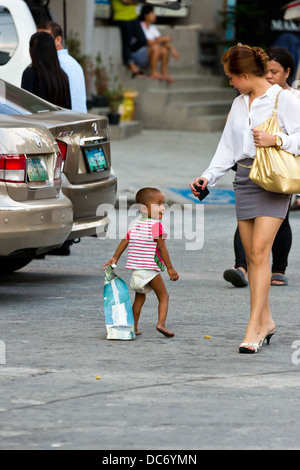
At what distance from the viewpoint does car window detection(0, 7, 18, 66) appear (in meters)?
10.7

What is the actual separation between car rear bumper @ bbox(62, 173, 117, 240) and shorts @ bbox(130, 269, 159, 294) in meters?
1.75

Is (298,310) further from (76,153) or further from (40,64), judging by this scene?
(40,64)

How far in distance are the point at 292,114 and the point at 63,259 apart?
4.01m

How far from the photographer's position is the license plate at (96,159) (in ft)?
27.9

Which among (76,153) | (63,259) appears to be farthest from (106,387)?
(63,259)

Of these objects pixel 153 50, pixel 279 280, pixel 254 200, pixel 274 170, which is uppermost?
pixel 274 170

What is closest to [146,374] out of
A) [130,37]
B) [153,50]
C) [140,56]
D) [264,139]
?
[264,139]

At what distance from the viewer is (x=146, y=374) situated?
226 inches

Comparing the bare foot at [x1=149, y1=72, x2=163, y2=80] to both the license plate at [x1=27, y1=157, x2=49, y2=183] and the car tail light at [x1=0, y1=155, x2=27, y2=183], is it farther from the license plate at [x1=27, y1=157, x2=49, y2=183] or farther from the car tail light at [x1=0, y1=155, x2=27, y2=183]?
the car tail light at [x1=0, y1=155, x2=27, y2=183]

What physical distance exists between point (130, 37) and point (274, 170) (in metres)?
15.5

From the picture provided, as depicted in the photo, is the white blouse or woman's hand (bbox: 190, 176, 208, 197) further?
woman's hand (bbox: 190, 176, 208, 197)

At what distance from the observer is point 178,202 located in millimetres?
13828

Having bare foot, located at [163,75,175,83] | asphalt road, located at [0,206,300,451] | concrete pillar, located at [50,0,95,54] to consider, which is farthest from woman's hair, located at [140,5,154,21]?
asphalt road, located at [0,206,300,451]

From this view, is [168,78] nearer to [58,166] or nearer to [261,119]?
[58,166]
